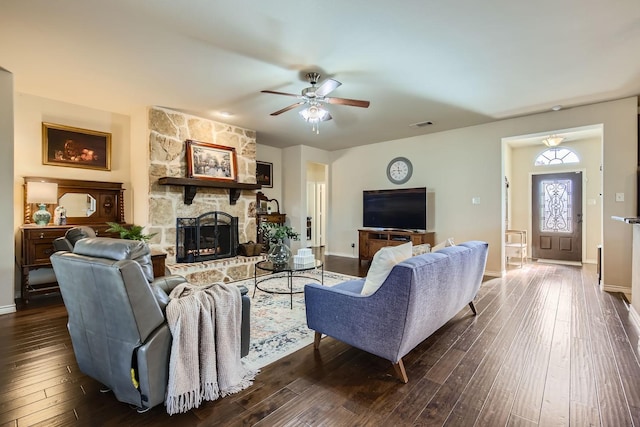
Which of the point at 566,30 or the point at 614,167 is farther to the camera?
the point at 614,167

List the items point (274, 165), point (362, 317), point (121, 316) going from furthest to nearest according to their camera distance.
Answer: point (274, 165), point (362, 317), point (121, 316)

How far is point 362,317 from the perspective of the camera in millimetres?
→ 2047

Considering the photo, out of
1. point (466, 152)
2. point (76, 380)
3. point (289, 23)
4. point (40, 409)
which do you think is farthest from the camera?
point (466, 152)

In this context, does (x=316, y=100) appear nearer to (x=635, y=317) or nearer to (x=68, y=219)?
(x=68, y=219)

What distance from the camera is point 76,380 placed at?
2.00 meters

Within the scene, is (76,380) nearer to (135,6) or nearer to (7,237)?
(7,237)

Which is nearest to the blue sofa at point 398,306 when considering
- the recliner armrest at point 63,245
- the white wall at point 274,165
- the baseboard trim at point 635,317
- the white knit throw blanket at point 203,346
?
the white knit throw blanket at point 203,346

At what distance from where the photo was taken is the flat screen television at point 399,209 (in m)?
5.57

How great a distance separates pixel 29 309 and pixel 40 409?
2.41 m

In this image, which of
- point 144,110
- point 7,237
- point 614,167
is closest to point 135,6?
point 144,110

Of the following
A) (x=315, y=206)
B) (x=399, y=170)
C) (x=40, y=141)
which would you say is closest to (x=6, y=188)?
(x=40, y=141)

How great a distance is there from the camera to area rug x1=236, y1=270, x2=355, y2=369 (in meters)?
2.35

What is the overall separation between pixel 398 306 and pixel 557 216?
6.62 m

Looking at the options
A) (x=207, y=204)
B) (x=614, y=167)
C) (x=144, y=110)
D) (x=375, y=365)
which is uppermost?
(x=144, y=110)
